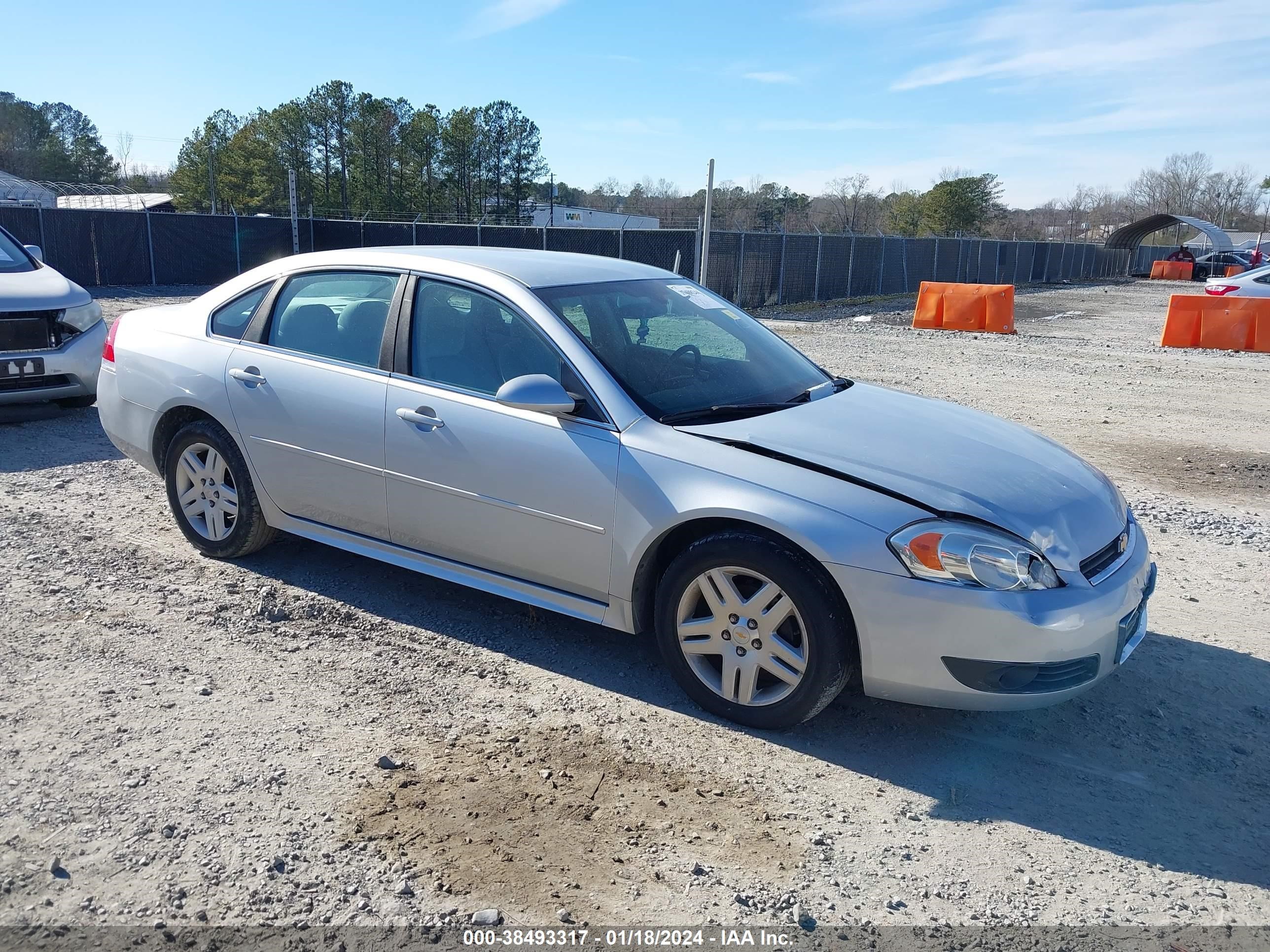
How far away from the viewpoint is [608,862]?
2.89 meters

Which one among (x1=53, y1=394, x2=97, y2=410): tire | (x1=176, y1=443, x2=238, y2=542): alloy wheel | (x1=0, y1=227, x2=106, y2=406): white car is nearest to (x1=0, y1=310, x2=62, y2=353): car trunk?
(x1=0, y1=227, x2=106, y2=406): white car

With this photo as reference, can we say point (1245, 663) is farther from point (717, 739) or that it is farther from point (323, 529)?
point (323, 529)

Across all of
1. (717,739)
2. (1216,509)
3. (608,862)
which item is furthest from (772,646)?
(1216,509)

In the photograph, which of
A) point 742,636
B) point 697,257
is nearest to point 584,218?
point 697,257

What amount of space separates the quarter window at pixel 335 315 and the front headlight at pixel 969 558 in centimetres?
246

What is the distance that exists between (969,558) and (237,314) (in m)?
3.69

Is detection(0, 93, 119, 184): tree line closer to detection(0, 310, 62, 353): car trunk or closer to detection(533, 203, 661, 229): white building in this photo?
detection(533, 203, 661, 229): white building

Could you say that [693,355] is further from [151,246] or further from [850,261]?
[850,261]

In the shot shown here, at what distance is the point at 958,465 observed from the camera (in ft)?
12.1

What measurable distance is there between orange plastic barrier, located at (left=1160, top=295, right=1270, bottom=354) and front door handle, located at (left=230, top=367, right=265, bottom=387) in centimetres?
1708

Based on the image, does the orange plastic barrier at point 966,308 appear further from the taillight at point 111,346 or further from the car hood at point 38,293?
the taillight at point 111,346

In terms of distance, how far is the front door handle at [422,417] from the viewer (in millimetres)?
4129

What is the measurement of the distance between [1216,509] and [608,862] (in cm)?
579

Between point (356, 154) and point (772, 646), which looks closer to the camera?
point (772, 646)
